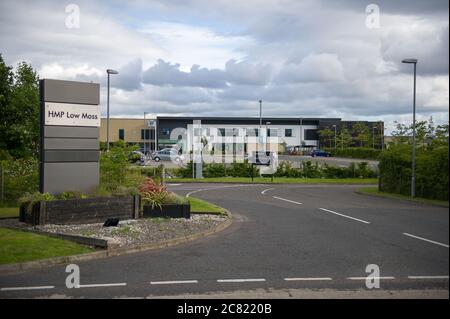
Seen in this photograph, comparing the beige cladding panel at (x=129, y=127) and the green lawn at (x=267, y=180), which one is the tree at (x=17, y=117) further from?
the beige cladding panel at (x=129, y=127)

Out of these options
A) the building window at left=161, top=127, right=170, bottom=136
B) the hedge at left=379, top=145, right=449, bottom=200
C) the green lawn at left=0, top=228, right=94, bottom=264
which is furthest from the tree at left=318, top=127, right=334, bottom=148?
the green lawn at left=0, top=228, right=94, bottom=264

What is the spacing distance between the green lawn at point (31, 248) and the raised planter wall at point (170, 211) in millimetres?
4233

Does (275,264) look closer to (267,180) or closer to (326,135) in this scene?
(267,180)

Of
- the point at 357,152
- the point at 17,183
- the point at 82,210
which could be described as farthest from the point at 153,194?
the point at 357,152

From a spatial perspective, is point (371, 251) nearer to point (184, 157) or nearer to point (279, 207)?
point (279, 207)

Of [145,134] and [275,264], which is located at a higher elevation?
[145,134]

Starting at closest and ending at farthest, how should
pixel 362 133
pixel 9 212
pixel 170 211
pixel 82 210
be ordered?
pixel 82 210 < pixel 170 211 < pixel 9 212 < pixel 362 133

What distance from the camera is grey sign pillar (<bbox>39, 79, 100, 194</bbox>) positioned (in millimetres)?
14984

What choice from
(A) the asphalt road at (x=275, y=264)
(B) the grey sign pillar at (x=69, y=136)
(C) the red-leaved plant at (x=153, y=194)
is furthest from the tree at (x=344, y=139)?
(B) the grey sign pillar at (x=69, y=136)

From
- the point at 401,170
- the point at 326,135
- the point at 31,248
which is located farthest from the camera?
the point at 326,135

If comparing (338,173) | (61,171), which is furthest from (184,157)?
(61,171)

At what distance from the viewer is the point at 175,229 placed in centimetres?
1375

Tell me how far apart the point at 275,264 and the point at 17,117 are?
15811 millimetres

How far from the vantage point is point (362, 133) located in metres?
91.3
